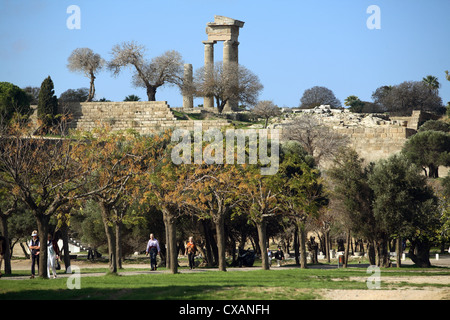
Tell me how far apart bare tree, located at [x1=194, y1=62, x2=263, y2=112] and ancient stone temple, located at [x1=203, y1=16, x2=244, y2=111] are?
7.17ft

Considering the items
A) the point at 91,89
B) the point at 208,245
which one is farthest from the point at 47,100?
the point at 208,245

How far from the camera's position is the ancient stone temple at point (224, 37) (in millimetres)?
82562

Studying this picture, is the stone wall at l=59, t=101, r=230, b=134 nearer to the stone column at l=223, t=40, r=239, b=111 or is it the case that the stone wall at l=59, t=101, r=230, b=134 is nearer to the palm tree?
the stone column at l=223, t=40, r=239, b=111

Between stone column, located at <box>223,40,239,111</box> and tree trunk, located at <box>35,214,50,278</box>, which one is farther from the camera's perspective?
stone column, located at <box>223,40,239,111</box>

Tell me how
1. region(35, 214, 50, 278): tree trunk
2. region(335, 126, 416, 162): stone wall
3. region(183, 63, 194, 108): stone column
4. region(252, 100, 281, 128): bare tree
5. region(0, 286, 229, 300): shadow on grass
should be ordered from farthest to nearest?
region(183, 63, 194, 108): stone column
region(252, 100, 281, 128): bare tree
region(335, 126, 416, 162): stone wall
region(35, 214, 50, 278): tree trunk
region(0, 286, 229, 300): shadow on grass

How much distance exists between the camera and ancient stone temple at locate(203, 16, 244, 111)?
271 feet

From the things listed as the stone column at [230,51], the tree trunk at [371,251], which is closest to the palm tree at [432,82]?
the stone column at [230,51]

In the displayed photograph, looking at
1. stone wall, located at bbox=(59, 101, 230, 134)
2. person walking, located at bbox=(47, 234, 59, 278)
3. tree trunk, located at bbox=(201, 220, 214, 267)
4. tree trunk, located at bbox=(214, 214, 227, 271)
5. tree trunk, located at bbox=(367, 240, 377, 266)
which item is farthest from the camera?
stone wall, located at bbox=(59, 101, 230, 134)

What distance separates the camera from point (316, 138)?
233 feet

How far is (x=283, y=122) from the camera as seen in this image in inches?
3046

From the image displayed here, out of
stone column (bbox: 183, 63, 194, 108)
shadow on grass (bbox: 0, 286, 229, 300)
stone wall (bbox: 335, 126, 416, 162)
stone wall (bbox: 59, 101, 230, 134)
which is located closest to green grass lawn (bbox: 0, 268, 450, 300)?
shadow on grass (bbox: 0, 286, 229, 300)
